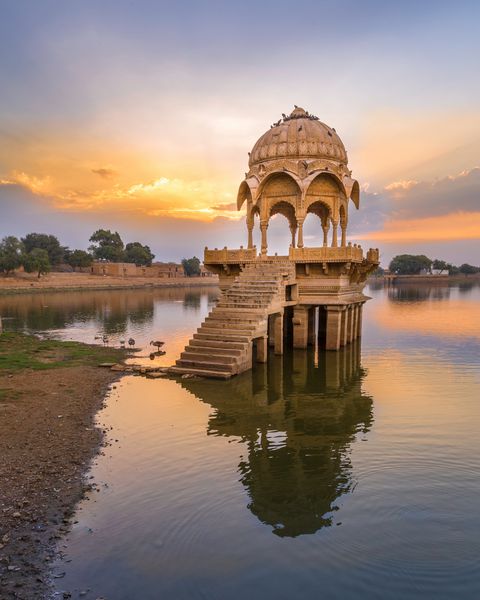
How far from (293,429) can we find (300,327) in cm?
1208

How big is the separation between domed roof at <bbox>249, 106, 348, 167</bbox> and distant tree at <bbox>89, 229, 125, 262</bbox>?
93.5 m

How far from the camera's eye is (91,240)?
392 feet

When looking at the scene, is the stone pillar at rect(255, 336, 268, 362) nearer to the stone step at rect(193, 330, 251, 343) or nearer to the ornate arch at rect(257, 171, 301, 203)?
the stone step at rect(193, 330, 251, 343)

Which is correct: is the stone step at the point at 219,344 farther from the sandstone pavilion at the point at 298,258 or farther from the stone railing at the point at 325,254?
the stone railing at the point at 325,254

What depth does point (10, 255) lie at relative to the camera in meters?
82.9

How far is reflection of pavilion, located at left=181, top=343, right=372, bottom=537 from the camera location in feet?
27.2

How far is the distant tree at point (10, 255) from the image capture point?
8194 cm

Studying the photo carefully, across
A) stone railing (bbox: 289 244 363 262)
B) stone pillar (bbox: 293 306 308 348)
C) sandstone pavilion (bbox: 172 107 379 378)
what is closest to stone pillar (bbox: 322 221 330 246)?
sandstone pavilion (bbox: 172 107 379 378)

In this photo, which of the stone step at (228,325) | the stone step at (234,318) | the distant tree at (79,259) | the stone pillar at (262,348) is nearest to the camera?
the stone step at (228,325)

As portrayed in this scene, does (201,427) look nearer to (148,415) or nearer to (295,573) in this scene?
(148,415)

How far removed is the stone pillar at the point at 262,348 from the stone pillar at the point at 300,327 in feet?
15.9

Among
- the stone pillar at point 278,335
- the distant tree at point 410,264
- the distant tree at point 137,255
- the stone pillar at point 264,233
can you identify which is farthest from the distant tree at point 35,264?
the distant tree at point 410,264

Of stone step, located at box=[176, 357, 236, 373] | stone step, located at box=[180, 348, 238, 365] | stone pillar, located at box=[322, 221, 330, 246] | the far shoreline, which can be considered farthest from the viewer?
the far shoreline

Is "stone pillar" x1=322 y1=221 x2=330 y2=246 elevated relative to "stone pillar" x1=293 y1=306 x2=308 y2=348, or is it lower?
elevated
